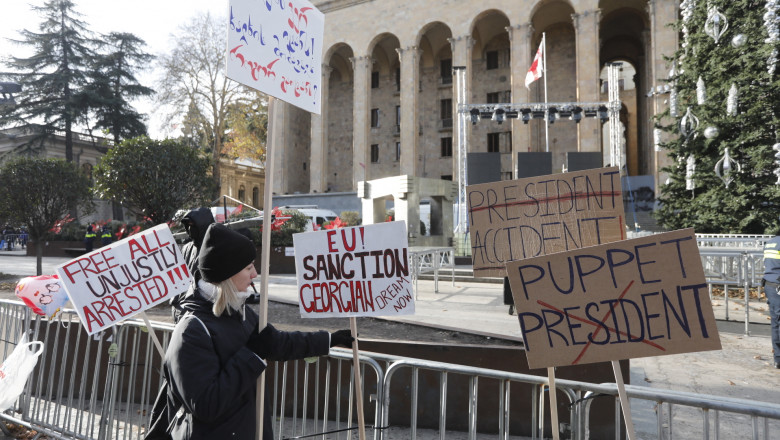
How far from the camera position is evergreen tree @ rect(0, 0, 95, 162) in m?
35.3

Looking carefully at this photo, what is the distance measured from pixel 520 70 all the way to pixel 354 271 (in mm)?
30311

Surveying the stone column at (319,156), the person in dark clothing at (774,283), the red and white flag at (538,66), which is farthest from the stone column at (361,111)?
the person in dark clothing at (774,283)

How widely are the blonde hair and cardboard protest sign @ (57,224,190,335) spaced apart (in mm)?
1417

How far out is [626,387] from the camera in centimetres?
234

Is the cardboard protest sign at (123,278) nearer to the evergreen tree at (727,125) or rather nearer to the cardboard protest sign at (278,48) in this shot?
the cardboard protest sign at (278,48)

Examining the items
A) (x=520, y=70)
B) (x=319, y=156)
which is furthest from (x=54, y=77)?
(x=520, y=70)

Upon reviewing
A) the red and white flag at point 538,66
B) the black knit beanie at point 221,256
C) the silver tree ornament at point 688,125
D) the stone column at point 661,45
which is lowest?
the black knit beanie at point 221,256

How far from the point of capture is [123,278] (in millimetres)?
3244

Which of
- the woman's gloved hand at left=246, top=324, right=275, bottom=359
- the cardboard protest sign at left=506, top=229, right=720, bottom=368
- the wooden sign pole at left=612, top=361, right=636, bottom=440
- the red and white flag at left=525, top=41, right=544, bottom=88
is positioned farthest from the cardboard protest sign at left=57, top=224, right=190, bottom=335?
the red and white flag at left=525, top=41, right=544, bottom=88

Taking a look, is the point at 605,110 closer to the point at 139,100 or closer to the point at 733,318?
the point at 733,318

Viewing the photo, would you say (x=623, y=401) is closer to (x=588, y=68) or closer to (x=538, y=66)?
(x=538, y=66)

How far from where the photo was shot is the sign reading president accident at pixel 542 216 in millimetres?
2748

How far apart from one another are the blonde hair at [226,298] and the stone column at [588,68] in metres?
29.7

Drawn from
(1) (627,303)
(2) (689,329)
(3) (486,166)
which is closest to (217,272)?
(1) (627,303)
